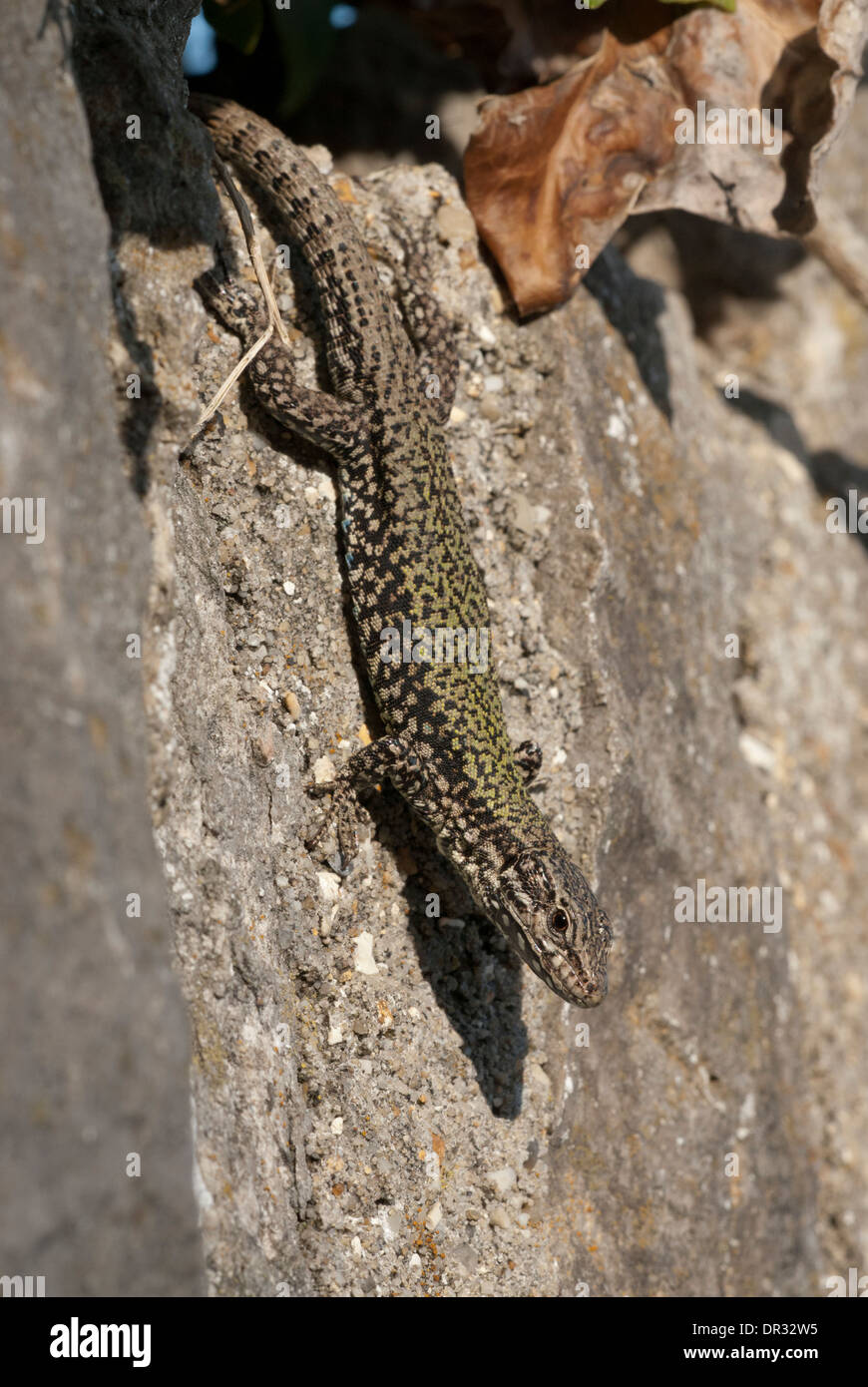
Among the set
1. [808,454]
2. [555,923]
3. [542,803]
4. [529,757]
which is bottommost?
[555,923]

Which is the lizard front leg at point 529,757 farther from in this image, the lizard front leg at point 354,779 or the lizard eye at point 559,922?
the lizard eye at point 559,922

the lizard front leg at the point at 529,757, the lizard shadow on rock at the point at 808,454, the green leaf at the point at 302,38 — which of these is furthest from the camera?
the lizard shadow on rock at the point at 808,454

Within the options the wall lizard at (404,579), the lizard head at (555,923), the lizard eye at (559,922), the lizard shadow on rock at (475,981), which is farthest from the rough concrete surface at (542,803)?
the lizard eye at (559,922)

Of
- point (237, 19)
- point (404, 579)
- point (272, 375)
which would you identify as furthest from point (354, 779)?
point (237, 19)

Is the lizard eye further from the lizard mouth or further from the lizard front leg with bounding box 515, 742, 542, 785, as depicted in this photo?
the lizard front leg with bounding box 515, 742, 542, 785

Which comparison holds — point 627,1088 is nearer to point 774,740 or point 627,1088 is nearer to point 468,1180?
point 468,1180

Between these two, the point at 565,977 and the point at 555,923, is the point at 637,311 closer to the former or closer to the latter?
the point at 555,923
